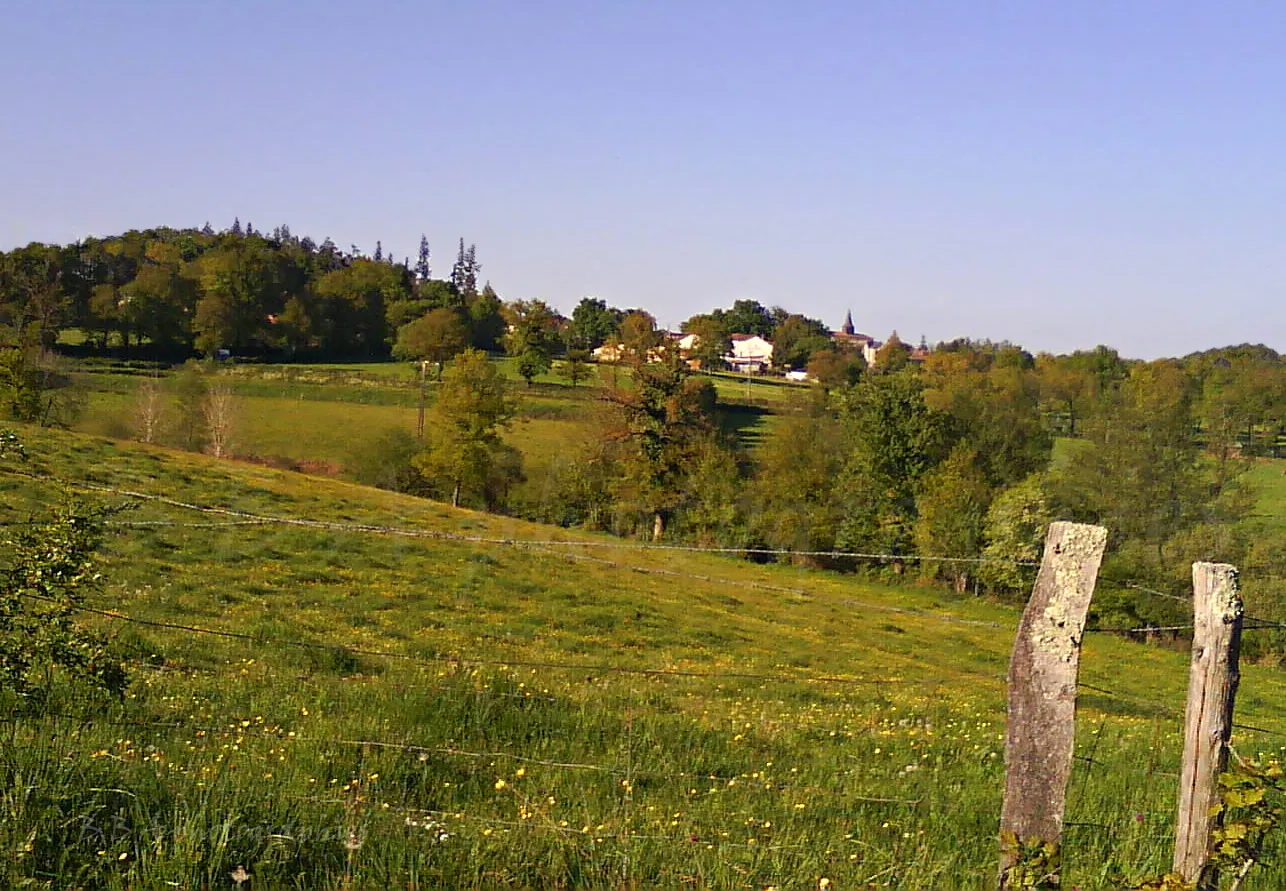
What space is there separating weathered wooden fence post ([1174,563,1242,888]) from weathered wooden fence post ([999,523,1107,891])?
433 mm

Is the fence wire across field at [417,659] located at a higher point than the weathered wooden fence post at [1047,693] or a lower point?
lower

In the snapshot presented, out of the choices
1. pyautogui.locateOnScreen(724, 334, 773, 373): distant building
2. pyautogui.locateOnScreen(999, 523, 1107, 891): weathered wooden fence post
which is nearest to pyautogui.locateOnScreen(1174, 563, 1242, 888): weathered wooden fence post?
pyautogui.locateOnScreen(999, 523, 1107, 891): weathered wooden fence post

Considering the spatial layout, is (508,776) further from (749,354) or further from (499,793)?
(749,354)

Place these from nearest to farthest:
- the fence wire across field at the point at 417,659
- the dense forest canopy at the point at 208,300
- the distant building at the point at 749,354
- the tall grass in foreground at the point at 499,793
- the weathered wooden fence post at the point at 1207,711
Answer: the weathered wooden fence post at the point at 1207,711, the tall grass in foreground at the point at 499,793, the fence wire across field at the point at 417,659, the dense forest canopy at the point at 208,300, the distant building at the point at 749,354

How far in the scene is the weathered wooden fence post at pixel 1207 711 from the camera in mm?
3783

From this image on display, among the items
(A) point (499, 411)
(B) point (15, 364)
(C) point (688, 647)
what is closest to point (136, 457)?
(B) point (15, 364)

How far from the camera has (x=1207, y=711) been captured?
12.7ft

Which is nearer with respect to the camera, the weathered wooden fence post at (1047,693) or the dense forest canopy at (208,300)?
the weathered wooden fence post at (1047,693)

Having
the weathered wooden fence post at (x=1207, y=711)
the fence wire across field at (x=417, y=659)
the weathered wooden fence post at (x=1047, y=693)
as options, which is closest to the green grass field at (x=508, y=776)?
the fence wire across field at (x=417, y=659)

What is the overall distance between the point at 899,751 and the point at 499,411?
5501cm

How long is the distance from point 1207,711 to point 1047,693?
0.61m

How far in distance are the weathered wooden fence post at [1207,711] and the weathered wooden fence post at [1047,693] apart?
0.43 m

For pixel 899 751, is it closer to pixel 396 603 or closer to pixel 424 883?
pixel 424 883

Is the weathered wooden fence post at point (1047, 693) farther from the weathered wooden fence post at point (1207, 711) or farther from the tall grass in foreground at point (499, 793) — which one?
the tall grass in foreground at point (499, 793)
